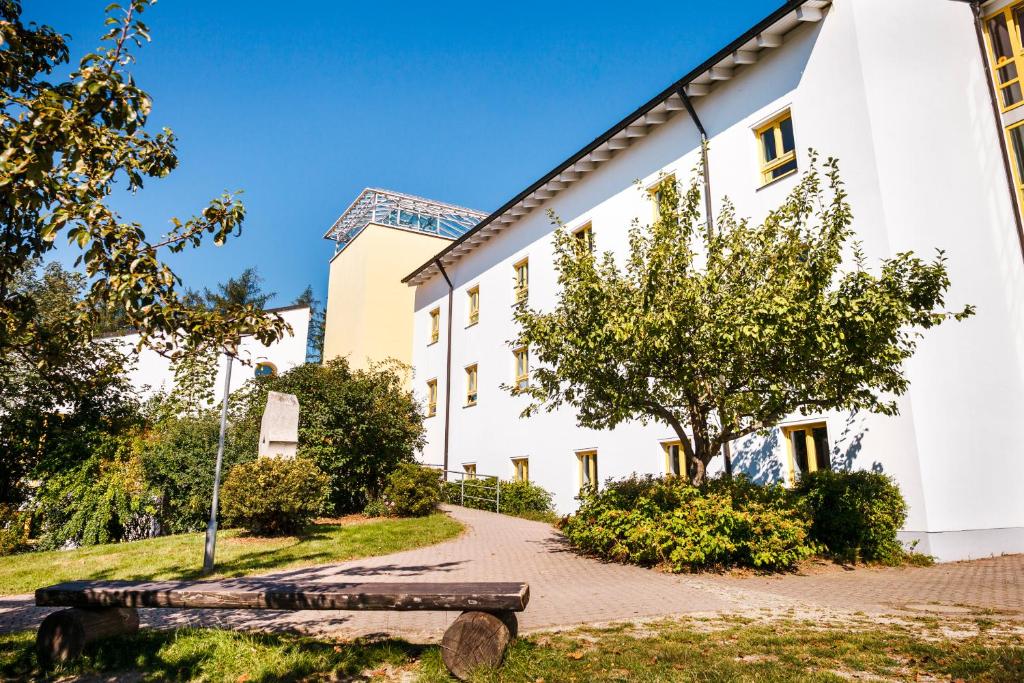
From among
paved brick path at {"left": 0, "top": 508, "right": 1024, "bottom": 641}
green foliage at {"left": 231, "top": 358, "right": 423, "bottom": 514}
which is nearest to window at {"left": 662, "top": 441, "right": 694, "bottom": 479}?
paved brick path at {"left": 0, "top": 508, "right": 1024, "bottom": 641}

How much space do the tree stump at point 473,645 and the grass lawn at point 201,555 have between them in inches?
221

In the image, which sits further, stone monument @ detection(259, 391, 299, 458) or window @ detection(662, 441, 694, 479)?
window @ detection(662, 441, 694, 479)

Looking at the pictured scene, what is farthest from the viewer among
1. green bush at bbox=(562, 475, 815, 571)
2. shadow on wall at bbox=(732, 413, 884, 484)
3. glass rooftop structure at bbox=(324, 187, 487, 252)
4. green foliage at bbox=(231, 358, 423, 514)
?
glass rooftop structure at bbox=(324, 187, 487, 252)

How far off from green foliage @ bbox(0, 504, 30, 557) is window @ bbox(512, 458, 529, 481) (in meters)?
11.8

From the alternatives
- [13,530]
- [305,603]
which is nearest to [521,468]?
[13,530]

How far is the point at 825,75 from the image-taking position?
1202 centimetres

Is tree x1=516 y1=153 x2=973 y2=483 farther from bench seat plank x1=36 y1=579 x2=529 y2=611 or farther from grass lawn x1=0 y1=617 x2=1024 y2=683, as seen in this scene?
bench seat plank x1=36 y1=579 x2=529 y2=611

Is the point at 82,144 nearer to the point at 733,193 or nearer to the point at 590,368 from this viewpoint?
the point at 590,368

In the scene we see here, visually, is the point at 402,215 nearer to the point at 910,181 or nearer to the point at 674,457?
the point at 674,457

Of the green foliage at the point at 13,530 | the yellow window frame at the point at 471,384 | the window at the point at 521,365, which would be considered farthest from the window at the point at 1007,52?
the green foliage at the point at 13,530

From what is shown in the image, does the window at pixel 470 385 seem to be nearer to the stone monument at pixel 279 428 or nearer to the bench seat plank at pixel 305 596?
the stone monument at pixel 279 428

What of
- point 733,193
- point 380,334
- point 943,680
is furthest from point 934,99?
point 380,334

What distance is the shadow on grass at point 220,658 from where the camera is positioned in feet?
15.3

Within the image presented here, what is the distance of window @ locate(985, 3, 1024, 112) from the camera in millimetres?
12312
